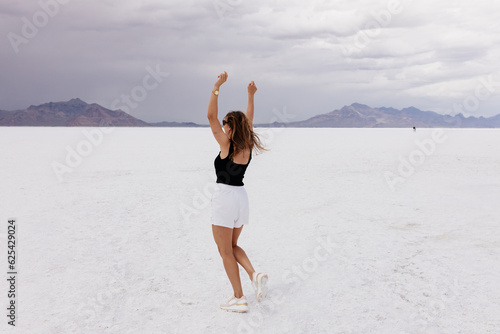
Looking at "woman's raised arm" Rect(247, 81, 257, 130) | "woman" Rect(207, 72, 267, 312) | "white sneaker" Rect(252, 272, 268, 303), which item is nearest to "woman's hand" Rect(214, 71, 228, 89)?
"woman" Rect(207, 72, 267, 312)

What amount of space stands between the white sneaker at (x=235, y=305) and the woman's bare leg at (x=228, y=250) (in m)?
0.05

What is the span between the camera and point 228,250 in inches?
146

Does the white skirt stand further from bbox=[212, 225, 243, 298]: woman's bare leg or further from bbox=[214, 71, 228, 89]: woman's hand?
bbox=[214, 71, 228, 89]: woman's hand

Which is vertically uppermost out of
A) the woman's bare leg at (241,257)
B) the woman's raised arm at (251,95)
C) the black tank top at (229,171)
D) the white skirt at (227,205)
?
the woman's raised arm at (251,95)

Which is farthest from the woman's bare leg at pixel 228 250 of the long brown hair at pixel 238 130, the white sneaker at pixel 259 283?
the long brown hair at pixel 238 130

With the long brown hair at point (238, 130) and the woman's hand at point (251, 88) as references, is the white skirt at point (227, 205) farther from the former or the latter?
the woman's hand at point (251, 88)

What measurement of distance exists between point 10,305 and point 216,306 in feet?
7.06

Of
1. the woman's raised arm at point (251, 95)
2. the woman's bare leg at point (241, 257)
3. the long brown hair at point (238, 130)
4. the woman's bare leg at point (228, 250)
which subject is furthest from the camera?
the woman's raised arm at point (251, 95)

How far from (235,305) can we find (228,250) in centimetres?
56

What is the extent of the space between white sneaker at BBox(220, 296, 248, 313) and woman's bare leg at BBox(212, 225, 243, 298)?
0.16ft

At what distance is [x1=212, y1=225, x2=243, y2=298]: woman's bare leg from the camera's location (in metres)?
3.61

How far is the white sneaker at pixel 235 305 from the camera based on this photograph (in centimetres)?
370

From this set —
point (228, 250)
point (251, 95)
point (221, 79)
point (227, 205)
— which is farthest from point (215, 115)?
point (228, 250)

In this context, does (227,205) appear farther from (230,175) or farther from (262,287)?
(262,287)
